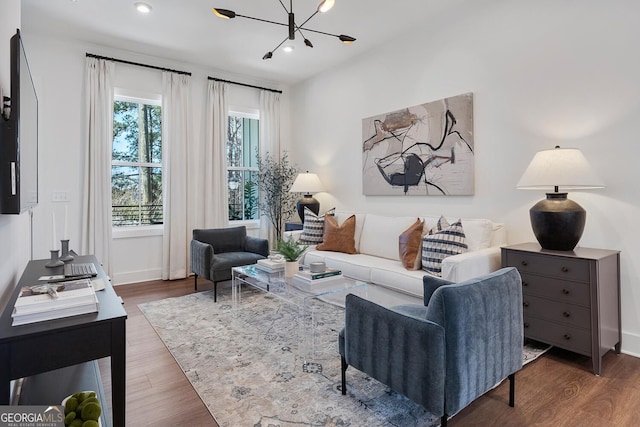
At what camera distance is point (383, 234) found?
3.84 metres

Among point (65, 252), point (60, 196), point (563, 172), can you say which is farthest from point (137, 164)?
point (563, 172)

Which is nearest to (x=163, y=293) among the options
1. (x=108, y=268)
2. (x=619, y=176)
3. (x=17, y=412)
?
(x=108, y=268)

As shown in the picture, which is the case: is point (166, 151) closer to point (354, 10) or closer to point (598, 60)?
point (354, 10)

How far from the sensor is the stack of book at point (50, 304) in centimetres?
127

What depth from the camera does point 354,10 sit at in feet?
11.4

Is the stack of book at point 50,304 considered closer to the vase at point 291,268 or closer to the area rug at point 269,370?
the area rug at point 269,370

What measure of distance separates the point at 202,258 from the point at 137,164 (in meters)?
1.90

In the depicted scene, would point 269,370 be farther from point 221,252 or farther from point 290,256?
point 221,252

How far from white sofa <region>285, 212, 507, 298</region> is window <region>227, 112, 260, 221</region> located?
6.06 feet

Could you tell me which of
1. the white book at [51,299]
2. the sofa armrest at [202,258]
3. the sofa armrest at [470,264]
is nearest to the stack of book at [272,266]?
the sofa armrest at [202,258]

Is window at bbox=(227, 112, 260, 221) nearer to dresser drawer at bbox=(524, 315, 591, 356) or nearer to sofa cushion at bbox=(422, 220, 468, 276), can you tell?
sofa cushion at bbox=(422, 220, 468, 276)

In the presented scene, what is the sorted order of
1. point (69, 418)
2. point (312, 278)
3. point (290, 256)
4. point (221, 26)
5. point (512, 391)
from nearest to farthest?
point (69, 418) → point (512, 391) → point (312, 278) → point (290, 256) → point (221, 26)

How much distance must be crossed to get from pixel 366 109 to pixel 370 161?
0.69 meters

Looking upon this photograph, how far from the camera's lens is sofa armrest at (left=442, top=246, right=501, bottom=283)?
8.66 ft
